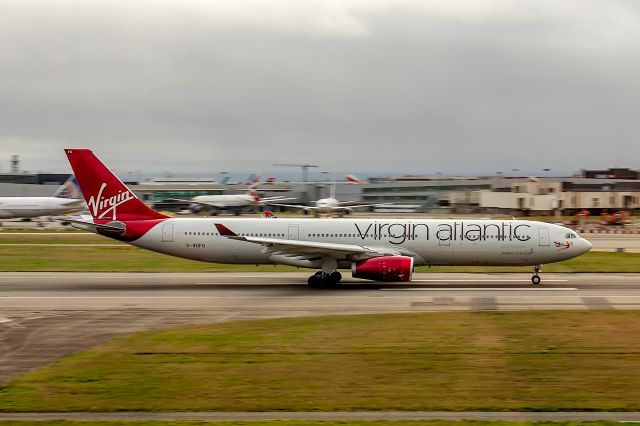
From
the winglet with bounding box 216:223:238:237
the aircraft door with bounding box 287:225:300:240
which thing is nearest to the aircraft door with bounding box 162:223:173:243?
the winglet with bounding box 216:223:238:237

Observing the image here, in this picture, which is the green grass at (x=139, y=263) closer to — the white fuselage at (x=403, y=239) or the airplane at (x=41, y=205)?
the white fuselage at (x=403, y=239)

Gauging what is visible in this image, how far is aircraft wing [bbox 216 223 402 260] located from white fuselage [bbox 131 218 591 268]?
717 mm

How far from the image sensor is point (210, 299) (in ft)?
103

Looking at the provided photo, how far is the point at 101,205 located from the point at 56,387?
20.8 meters

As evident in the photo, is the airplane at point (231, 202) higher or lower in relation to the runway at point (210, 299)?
higher

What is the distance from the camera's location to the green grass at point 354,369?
1622 centimetres

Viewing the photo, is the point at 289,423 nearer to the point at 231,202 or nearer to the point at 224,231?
the point at 224,231

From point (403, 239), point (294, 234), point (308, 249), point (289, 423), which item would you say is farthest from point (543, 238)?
point (289, 423)

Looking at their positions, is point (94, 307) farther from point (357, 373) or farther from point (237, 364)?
point (357, 373)

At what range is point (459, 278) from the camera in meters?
39.0

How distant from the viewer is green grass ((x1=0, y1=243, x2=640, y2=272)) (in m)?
42.7

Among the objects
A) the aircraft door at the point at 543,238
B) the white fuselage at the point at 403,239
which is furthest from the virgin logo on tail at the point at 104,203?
the aircraft door at the point at 543,238

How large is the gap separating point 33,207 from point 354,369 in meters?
76.0

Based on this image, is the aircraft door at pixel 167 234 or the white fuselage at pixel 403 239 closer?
the white fuselage at pixel 403 239
